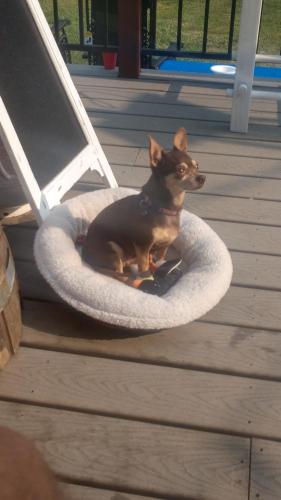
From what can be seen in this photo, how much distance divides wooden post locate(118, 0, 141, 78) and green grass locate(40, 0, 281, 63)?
407cm

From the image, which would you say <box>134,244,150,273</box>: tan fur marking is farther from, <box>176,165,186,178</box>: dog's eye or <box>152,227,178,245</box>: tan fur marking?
<box>176,165,186,178</box>: dog's eye

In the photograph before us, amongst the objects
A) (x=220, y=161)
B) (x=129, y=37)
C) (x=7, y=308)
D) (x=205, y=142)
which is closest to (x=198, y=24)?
(x=129, y=37)

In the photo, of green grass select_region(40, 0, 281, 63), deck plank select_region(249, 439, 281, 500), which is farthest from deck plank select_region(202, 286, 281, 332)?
green grass select_region(40, 0, 281, 63)

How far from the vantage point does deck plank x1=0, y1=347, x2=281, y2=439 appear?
1739 millimetres

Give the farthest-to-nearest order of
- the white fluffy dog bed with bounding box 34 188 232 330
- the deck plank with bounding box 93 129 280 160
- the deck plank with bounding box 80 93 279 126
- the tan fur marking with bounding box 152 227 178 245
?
the deck plank with bounding box 80 93 279 126, the deck plank with bounding box 93 129 280 160, the tan fur marking with bounding box 152 227 178 245, the white fluffy dog bed with bounding box 34 188 232 330

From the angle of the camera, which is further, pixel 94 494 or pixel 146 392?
pixel 146 392

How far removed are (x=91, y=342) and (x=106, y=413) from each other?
34cm

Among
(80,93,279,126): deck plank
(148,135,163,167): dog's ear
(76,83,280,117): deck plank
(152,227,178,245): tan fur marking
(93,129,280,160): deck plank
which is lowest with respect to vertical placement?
(93,129,280,160): deck plank

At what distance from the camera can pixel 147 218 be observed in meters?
2.08

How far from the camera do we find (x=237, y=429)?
1.70 meters

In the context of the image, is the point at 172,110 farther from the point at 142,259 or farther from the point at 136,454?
Result: the point at 136,454

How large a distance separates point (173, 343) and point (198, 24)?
939cm

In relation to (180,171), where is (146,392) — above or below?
below

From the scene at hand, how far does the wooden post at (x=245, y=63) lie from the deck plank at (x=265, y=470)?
2525 millimetres
